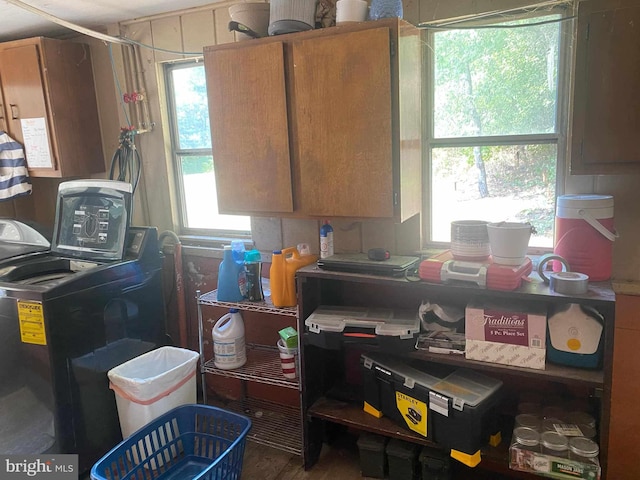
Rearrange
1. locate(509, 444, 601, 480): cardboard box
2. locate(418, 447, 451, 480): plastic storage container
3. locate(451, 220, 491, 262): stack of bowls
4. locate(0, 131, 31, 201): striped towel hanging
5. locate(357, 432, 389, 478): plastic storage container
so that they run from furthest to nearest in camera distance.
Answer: locate(0, 131, 31, 201): striped towel hanging, locate(357, 432, 389, 478): plastic storage container, locate(418, 447, 451, 480): plastic storage container, locate(451, 220, 491, 262): stack of bowls, locate(509, 444, 601, 480): cardboard box

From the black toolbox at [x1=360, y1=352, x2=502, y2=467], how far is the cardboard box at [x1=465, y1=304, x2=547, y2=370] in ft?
0.52

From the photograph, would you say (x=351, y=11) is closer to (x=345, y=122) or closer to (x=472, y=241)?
(x=345, y=122)

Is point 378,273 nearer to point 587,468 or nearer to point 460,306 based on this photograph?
point 460,306

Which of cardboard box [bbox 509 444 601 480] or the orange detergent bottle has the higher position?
the orange detergent bottle

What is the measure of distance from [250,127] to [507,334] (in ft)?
4.31

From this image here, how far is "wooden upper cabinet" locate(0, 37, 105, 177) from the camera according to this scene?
2.70 meters

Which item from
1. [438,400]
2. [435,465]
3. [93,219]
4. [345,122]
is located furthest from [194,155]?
[435,465]

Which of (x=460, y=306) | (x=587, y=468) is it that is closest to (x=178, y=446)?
(x=460, y=306)

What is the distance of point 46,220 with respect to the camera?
10.9 ft

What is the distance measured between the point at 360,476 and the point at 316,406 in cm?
37

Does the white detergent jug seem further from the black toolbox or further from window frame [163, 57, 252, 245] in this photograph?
the black toolbox

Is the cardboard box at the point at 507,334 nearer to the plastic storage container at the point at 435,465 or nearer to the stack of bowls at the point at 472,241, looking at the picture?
the stack of bowls at the point at 472,241

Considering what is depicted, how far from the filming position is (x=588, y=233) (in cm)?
173

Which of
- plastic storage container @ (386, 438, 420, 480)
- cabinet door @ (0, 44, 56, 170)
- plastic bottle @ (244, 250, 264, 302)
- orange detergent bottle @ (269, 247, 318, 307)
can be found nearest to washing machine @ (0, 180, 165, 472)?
cabinet door @ (0, 44, 56, 170)
